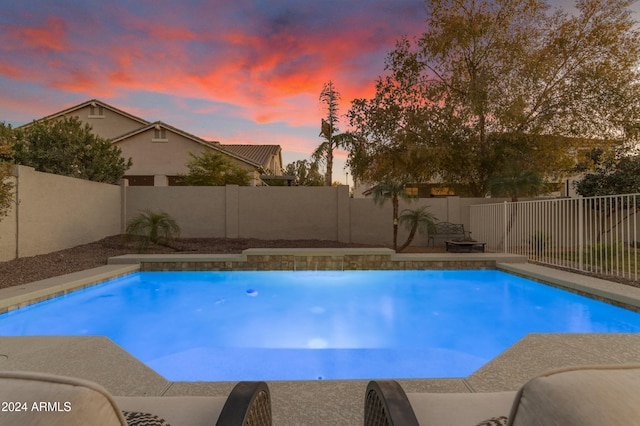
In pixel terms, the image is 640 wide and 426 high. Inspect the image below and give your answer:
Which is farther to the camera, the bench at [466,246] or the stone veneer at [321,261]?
the bench at [466,246]

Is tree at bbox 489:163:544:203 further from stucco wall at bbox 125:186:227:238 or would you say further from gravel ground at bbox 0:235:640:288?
stucco wall at bbox 125:186:227:238

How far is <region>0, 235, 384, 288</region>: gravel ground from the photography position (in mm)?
6965

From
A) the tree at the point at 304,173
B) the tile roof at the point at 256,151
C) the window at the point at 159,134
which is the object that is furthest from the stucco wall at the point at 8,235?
the tree at the point at 304,173

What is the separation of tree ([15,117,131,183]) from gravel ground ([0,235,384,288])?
3110 mm

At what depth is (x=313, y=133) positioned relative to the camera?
64.2 feet

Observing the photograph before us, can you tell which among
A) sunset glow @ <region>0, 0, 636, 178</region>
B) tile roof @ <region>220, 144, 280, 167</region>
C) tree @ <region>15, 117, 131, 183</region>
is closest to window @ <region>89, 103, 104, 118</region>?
tile roof @ <region>220, 144, 280, 167</region>

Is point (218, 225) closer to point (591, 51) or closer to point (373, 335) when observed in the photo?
point (373, 335)

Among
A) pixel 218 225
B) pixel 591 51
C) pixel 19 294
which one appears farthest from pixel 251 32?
pixel 591 51

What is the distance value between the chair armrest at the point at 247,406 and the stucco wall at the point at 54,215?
30.2ft

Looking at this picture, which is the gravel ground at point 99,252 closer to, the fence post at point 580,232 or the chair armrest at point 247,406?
the fence post at point 580,232

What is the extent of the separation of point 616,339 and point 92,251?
11517 millimetres

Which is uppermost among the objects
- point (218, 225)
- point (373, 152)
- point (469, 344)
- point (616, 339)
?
point (373, 152)

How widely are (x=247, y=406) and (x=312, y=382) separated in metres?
1.51

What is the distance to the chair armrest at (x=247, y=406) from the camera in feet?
3.74
